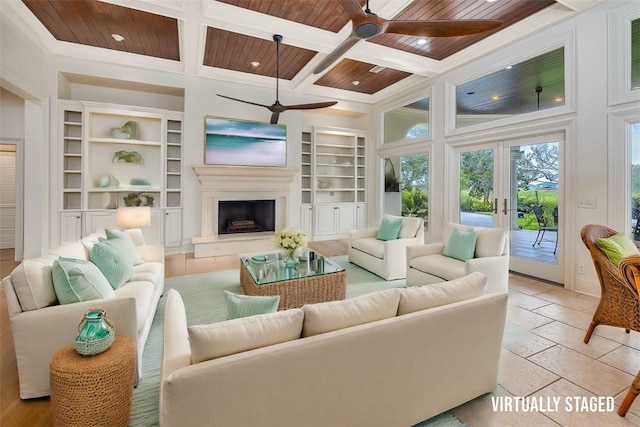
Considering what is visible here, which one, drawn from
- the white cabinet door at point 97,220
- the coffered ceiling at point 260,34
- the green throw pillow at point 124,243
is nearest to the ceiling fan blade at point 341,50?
the coffered ceiling at point 260,34

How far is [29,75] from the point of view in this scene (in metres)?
4.19

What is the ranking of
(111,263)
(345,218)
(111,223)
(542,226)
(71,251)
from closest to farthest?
(71,251) → (111,263) → (542,226) → (111,223) → (345,218)

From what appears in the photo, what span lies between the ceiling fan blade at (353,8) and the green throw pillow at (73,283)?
8.44ft

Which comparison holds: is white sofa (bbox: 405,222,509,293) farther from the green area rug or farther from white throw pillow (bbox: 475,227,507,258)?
the green area rug

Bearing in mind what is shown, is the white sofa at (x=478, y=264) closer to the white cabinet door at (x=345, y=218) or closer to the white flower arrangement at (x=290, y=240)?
the white flower arrangement at (x=290, y=240)

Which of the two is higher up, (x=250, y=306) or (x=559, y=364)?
(x=250, y=306)

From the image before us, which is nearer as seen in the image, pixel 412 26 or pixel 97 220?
pixel 412 26

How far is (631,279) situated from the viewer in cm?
184

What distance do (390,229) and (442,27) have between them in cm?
273

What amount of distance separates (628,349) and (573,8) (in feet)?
12.2

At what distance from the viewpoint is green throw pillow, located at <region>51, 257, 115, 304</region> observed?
6.05 feet

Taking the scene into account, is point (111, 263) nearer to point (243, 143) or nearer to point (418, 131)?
point (243, 143)

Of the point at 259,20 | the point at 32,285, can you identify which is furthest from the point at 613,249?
the point at 259,20

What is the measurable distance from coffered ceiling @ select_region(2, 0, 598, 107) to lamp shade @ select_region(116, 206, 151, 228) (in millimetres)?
2378
